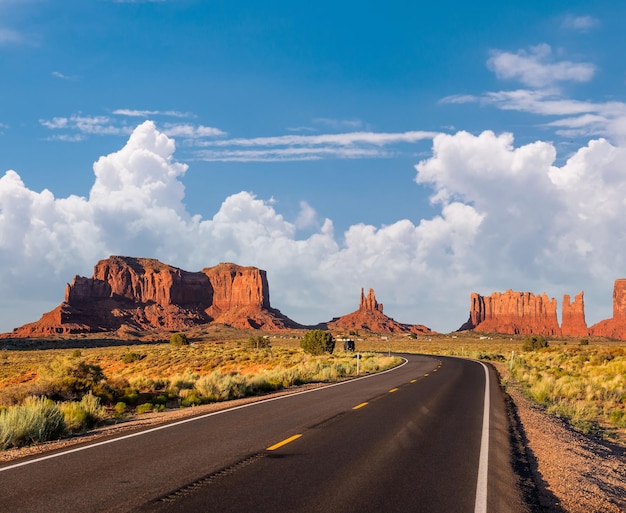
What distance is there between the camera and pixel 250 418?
14289 mm

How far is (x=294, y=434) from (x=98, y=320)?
560ft

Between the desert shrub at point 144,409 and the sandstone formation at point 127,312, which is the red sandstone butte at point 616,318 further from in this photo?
the desert shrub at point 144,409

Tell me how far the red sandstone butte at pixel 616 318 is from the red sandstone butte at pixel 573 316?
4763 millimetres

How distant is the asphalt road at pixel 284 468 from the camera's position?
267 inches

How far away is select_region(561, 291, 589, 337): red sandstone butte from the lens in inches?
7598

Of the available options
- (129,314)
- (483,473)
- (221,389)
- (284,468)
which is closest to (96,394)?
(221,389)

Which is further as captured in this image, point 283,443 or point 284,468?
point 283,443

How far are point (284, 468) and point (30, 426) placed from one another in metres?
6.29

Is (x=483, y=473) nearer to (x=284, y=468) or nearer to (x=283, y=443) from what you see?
(x=284, y=468)

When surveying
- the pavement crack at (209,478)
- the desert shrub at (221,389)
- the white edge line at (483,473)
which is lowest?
the desert shrub at (221,389)

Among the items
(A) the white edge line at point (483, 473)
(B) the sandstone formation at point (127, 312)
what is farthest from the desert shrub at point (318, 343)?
(B) the sandstone formation at point (127, 312)

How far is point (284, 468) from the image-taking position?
855 centimetres

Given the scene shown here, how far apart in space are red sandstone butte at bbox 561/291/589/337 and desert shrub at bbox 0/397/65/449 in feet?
659

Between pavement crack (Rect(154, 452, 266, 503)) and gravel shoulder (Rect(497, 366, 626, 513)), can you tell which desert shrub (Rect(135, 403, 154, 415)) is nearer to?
pavement crack (Rect(154, 452, 266, 503))
